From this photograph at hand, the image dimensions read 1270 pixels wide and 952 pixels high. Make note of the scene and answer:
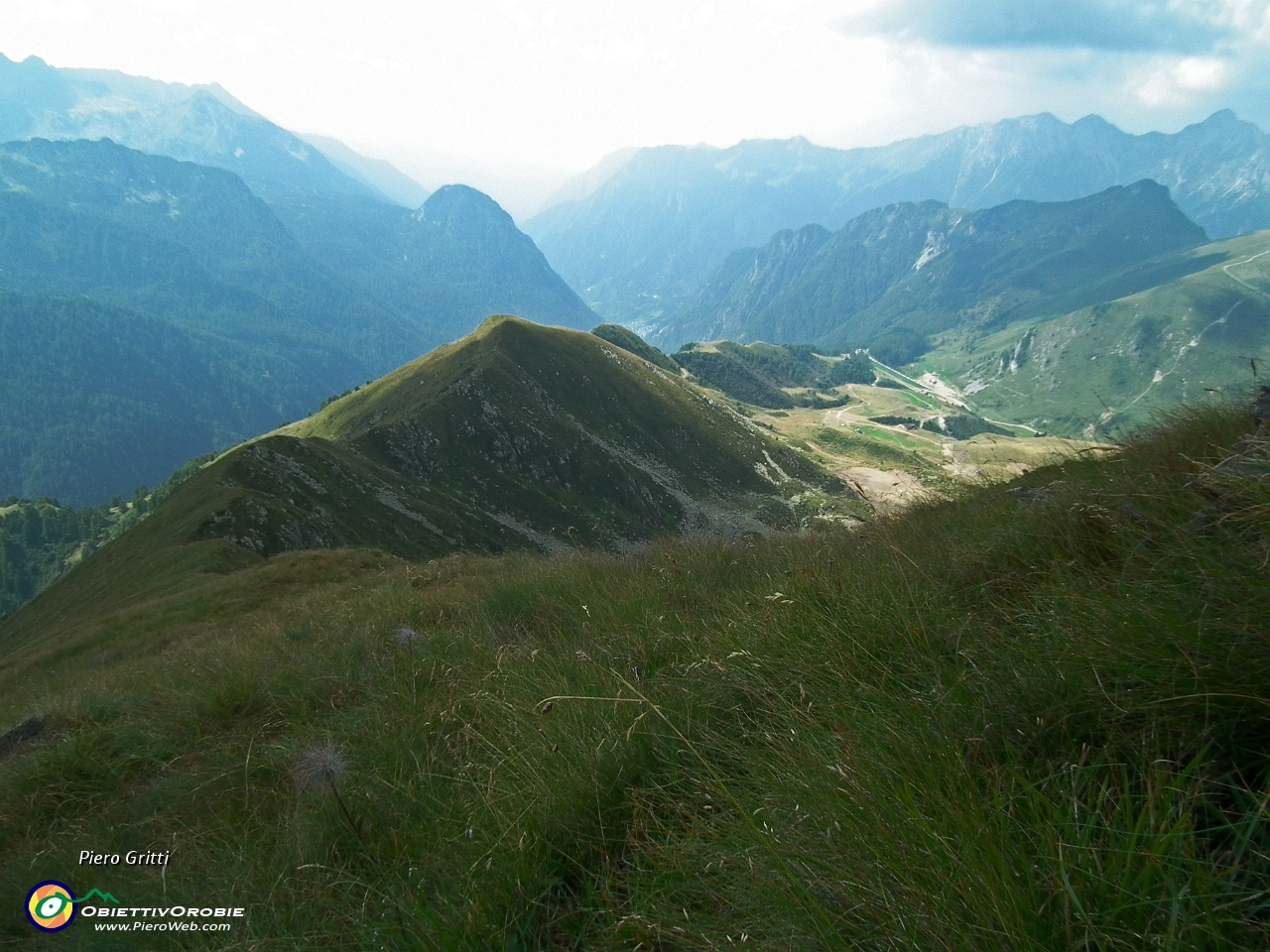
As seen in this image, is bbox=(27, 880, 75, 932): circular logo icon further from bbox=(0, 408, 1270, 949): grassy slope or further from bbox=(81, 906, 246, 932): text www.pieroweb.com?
bbox=(81, 906, 246, 932): text www.pieroweb.com

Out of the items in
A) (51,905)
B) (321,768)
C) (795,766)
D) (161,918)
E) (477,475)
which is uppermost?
(795,766)

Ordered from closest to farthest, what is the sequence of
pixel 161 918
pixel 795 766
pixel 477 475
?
pixel 795 766 → pixel 161 918 → pixel 477 475

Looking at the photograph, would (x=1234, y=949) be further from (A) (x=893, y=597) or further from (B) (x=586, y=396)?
(B) (x=586, y=396)

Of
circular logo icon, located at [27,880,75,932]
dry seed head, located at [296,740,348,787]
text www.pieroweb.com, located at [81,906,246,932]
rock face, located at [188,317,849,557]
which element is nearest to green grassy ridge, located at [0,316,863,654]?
rock face, located at [188,317,849,557]

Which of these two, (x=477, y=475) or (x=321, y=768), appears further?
(x=477, y=475)

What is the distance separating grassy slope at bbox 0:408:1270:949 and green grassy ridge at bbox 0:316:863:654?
8.94 ft

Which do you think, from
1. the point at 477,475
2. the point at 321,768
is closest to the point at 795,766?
the point at 321,768

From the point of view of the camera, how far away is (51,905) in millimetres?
3432

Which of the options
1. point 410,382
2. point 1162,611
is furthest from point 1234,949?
point 410,382

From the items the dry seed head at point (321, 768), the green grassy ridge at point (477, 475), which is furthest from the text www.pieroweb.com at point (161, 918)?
the green grassy ridge at point (477, 475)

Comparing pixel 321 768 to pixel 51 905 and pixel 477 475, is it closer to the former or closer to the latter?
pixel 51 905

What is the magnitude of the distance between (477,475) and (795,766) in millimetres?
97109

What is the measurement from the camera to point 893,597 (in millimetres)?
3461

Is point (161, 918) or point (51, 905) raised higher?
point (161, 918)
